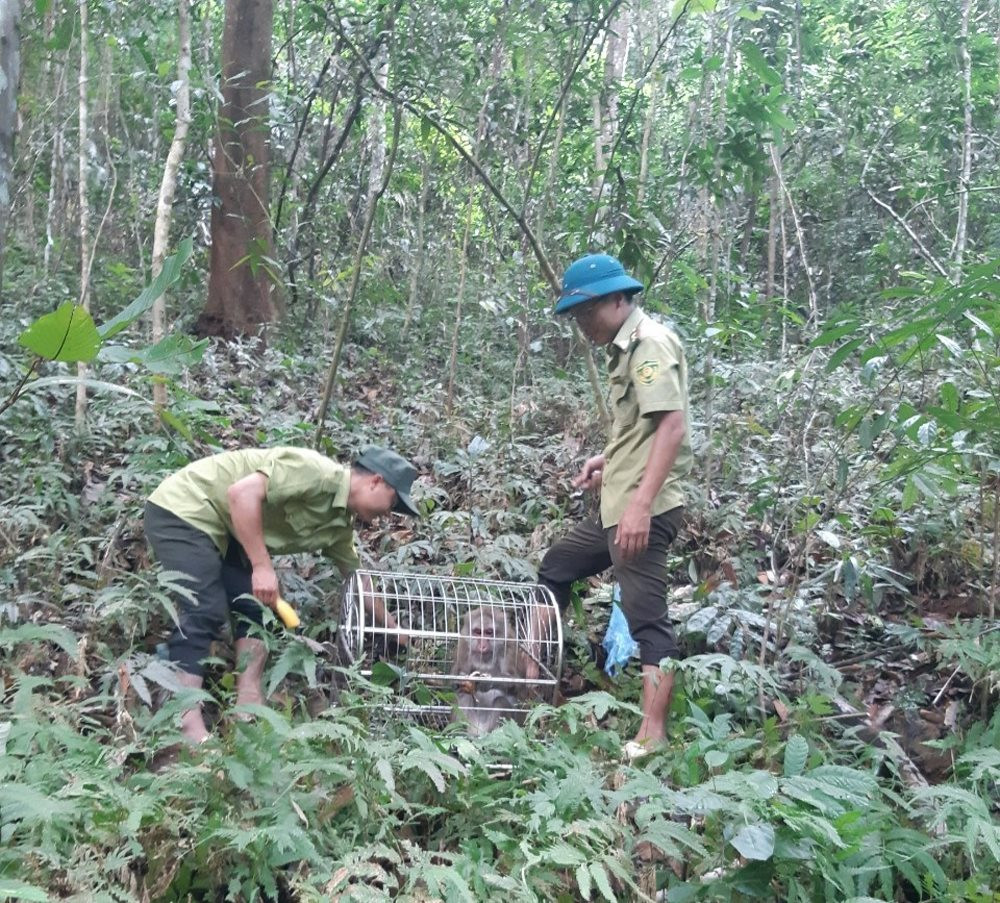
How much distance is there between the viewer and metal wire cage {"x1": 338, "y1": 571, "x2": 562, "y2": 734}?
3.96 m

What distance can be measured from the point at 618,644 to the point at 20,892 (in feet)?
9.03

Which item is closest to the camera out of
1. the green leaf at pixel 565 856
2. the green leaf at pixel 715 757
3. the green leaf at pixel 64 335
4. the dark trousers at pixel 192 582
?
the green leaf at pixel 64 335

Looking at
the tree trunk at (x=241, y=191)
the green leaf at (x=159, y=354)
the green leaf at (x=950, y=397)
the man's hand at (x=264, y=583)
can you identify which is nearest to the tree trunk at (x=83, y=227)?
Answer: the tree trunk at (x=241, y=191)

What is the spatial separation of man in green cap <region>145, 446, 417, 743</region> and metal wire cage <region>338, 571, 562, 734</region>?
33cm

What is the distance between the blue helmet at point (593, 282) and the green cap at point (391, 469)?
0.94m

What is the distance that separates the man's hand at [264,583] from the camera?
151 inches

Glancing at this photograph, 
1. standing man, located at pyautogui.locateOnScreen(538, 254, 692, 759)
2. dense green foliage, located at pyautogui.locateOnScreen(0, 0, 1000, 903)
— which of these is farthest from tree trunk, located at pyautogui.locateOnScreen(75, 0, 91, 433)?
standing man, located at pyautogui.locateOnScreen(538, 254, 692, 759)

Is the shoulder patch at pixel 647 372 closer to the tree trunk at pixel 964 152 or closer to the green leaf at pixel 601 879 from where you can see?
the green leaf at pixel 601 879

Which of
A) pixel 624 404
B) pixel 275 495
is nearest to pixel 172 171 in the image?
pixel 275 495

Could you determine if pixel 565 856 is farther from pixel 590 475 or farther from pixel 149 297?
pixel 590 475

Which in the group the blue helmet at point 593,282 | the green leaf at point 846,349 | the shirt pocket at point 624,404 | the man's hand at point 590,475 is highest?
the blue helmet at point 593,282

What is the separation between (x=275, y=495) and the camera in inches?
155

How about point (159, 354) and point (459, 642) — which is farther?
point (459, 642)

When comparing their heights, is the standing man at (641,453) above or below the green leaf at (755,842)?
above
